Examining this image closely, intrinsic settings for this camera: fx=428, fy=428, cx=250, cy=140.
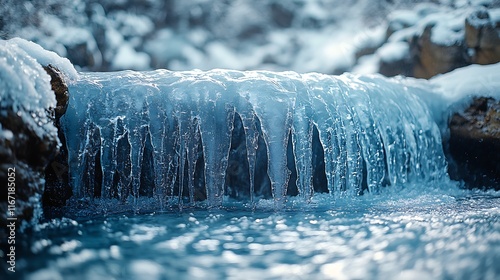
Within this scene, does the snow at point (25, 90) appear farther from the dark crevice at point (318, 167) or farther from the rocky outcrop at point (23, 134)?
the dark crevice at point (318, 167)

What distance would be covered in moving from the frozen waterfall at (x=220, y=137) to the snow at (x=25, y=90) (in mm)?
713

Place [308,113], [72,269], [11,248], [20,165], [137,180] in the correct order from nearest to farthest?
[72,269] < [11,248] < [20,165] < [137,180] < [308,113]

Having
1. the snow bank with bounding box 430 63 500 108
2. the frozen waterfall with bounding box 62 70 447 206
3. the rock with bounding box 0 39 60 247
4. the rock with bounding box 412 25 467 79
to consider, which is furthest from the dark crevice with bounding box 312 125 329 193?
the rock with bounding box 412 25 467 79

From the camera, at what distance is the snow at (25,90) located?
2.36m

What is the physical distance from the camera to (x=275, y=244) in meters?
2.31

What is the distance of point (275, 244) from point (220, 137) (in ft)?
4.87

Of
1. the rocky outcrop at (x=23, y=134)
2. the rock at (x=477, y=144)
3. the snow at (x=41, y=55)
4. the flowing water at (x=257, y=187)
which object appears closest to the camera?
the flowing water at (x=257, y=187)

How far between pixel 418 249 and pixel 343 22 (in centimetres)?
1173

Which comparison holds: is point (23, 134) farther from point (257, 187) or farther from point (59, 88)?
point (257, 187)

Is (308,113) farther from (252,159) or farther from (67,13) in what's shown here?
(67,13)

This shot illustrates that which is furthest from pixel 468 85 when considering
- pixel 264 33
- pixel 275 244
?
pixel 264 33

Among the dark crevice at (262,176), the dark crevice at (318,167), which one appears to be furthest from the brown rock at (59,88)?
the dark crevice at (318,167)

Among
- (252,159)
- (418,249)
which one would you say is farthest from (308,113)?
(418,249)

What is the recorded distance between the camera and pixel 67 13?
1008 centimetres
